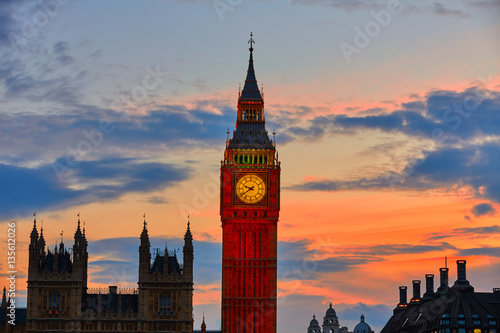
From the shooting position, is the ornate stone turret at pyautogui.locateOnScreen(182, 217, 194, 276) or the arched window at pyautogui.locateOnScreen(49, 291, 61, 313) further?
the ornate stone turret at pyautogui.locateOnScreen(182, 217, 194, 276)

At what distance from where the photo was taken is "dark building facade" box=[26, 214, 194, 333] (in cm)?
17162

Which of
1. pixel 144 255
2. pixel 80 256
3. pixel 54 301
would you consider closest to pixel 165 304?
pixel 144 255

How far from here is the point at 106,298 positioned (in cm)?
17450

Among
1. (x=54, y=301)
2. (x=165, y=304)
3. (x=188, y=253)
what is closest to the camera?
(x=165, y=304)

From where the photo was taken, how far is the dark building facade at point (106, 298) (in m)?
172

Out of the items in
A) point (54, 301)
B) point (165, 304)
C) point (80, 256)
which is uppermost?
point (80, 256)

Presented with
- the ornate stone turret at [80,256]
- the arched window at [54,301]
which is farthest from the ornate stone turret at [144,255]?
the arched window at [54,301]

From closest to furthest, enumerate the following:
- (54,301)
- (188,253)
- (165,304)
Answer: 1. (165,304)
2. (54,301)
3. (188,253)

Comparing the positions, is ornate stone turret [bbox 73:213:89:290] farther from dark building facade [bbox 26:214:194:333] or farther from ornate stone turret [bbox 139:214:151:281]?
ornate stone turret [bbox 139:214:151:281]

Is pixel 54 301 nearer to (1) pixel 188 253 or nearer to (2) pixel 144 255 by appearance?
(2) pixel 144 255

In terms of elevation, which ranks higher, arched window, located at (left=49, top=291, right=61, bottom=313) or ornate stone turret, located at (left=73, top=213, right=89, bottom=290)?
ornate stone turret, located at (left=73, top=213, right=89, bottom=290)

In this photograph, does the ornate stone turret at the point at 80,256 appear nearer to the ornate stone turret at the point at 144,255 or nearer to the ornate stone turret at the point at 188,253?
the ornate stone turret at the point at 144,255

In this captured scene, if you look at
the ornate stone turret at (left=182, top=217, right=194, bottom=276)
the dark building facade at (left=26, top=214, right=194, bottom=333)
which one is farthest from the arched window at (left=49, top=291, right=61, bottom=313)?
the ornate stone turret at (left=182, top=217, right=194, bottom=276)

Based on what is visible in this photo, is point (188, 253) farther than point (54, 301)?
Yes
